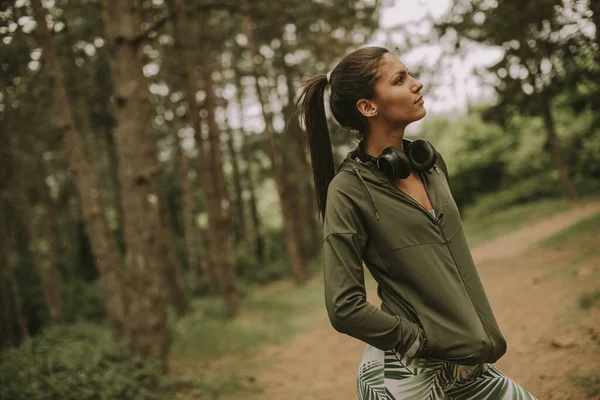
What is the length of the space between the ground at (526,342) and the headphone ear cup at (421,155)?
3.31m

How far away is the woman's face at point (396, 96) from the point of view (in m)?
2.24

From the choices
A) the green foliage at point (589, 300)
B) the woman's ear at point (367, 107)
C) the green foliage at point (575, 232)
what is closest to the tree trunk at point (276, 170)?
the green foliage at point (575, 232)

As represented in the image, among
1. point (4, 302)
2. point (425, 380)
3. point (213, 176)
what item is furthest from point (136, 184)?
point (4, 302)

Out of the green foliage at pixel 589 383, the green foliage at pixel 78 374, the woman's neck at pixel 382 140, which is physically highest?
the woman's neck at pixel 382 140

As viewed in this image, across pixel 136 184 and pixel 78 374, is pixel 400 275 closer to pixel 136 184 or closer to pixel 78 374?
pixel 78 374

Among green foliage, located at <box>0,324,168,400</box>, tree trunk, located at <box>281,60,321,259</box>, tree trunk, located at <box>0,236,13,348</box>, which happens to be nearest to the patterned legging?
green foliage, located at <box>0,324,168,400</box>

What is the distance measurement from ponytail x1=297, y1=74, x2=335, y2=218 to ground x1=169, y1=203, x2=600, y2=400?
137 inches

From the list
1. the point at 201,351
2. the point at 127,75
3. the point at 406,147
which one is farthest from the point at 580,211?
the point at 406,147

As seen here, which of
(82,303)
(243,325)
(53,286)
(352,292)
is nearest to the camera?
(352,292)

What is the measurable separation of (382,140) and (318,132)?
1.00 ft

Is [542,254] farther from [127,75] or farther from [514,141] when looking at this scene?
[514,141]

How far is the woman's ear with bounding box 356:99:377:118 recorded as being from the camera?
2.26 metres

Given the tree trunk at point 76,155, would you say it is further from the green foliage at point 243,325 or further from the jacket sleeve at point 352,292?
the jacket sleeve at point 352,292

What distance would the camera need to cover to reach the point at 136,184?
24.0 ft
